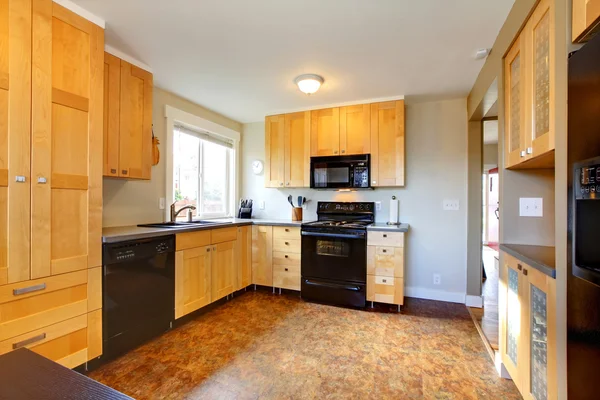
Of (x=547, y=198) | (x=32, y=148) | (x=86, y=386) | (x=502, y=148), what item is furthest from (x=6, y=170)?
(x=547, y=198)

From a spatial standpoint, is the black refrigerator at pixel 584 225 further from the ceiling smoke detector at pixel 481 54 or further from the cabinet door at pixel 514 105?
the ceiling smoke detector at pixel 481 54

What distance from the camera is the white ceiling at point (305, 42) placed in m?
1.77

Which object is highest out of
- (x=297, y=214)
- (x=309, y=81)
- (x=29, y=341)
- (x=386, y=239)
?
(x=309, y=81)

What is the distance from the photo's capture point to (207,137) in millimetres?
3725

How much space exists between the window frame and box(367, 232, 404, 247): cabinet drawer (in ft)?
7.02

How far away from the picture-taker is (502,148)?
190 cm

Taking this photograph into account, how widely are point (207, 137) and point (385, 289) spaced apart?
2.90m

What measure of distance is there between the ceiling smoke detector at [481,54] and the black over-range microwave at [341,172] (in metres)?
1.36

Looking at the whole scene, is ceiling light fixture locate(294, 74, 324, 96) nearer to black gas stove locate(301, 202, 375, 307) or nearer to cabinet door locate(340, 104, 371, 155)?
cabinet door locate(340, 104, 371, 155)

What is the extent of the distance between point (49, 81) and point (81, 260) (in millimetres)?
1109

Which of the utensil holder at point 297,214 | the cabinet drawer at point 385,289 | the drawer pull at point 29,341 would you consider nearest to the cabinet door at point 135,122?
the drawer pull at point 29,341

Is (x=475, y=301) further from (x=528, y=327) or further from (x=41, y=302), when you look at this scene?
(x=41, y=302)

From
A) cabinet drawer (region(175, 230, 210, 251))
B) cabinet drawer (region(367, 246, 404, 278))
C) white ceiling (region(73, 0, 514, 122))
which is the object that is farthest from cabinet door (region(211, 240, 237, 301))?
white ceiling (region(73, 0, 514, 122))


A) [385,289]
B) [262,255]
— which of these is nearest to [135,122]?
[262,255]
